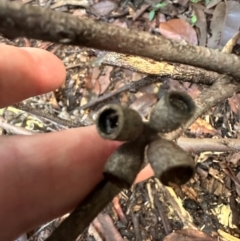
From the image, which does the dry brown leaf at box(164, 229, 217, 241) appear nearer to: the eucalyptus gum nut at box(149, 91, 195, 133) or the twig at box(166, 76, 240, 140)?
the twig at box(166, 76, 240, 140)

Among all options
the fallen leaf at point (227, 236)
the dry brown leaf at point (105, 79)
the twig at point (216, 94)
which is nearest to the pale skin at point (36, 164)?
the twig at point (216, 94)

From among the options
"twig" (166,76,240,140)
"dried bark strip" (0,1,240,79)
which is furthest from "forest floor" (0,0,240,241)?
"dried bark strip" (0,1,240,79)

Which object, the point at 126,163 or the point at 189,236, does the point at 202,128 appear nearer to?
the point at 189,236

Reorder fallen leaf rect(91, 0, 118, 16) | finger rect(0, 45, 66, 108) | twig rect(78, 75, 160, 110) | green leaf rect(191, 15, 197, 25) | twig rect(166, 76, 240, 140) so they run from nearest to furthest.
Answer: twig rect(166, 76, 240, 140), finger rect(0, 45, 66, 108), twig rect(78, 75, 160, 110), green leaf rect(191, 15, 197, 25), fallen leaf rect(91, 0, 118, 16)

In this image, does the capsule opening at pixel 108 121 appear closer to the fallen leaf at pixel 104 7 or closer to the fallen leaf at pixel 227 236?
the fallen leaf at pixel 227 236

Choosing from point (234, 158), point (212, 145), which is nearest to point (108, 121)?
point (212, 145)

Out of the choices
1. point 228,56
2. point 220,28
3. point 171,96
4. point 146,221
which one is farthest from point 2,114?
point 171,96
